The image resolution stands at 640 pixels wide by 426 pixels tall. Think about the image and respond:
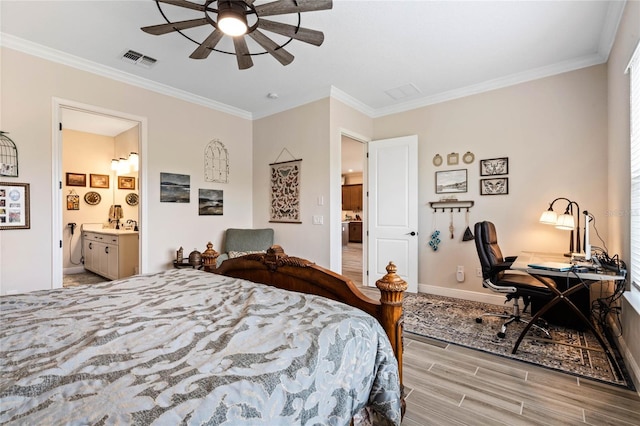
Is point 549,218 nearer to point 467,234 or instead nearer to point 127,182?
point 467,234

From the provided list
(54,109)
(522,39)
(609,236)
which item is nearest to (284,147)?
(54,109)

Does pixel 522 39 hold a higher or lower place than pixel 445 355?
higher

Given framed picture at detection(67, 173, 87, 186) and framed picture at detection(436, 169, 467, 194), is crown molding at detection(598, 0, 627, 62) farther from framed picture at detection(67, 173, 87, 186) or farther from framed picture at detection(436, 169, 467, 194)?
framed picture at detection(67, 173, 87, 186)

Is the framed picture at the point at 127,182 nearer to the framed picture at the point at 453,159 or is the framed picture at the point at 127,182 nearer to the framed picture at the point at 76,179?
the framed picture at the point at 76,179

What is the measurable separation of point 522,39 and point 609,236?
83.9 inches

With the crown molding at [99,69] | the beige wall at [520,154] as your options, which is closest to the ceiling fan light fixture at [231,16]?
the crown molding at [99,69]

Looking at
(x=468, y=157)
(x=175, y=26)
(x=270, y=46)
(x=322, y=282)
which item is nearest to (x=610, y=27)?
(x=468, y=157)

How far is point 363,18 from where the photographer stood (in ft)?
8.34

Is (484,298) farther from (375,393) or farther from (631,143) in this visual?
(375,393)

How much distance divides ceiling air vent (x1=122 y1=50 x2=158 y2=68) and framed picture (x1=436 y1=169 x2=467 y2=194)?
375 cm

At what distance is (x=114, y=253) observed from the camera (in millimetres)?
4738

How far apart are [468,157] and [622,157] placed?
5.21ft

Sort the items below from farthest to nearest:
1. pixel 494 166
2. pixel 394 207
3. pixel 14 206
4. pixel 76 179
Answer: pixel 76 179
pixel 394 207
pixel 494 166
pixel 14 206

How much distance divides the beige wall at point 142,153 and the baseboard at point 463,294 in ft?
9.58
